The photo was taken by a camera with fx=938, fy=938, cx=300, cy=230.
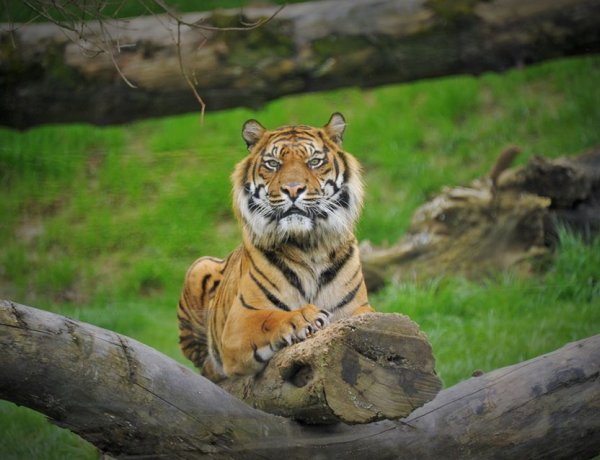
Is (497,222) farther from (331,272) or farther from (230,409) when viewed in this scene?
(230,409)

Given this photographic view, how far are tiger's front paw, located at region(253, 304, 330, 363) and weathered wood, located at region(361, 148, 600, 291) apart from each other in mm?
3467

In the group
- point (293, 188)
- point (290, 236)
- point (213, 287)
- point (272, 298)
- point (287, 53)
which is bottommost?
point (213, 287)

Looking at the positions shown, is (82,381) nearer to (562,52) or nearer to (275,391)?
(275,391)

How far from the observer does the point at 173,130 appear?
10.0m

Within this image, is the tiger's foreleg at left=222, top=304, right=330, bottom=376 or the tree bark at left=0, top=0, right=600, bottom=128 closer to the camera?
the tiger's foreleg at left=222, top=304, right=330, bottom=376

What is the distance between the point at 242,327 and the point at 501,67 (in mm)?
3279

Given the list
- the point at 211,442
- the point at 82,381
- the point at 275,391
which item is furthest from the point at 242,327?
the point at 82,381

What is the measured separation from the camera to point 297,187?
13.6ft

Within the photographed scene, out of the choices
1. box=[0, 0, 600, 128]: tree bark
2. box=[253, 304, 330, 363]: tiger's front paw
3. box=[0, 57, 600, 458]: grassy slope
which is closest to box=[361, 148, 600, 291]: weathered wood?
Result: box=[0, 57, 600, 458]: grassy slope

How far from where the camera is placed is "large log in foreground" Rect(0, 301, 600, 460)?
2.99 meters

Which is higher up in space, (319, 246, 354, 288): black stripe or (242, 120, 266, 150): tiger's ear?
(242, 120, 266, 150): tiger's ear

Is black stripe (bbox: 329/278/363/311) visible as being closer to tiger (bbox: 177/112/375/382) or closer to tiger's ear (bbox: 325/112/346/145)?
tiger (bbox: 177/112/375/382)

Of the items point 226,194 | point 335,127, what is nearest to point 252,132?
point 335,127

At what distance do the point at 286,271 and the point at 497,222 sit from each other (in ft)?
11.0
